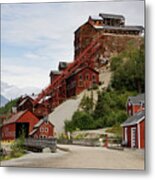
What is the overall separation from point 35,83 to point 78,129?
35 centimetres

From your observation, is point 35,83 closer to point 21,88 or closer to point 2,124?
point 21,88

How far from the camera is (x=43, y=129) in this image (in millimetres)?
2730

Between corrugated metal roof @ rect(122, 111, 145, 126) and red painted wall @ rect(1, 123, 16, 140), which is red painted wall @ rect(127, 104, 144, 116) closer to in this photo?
corrugated metal roof @ rect(122, 111, 145, 126)

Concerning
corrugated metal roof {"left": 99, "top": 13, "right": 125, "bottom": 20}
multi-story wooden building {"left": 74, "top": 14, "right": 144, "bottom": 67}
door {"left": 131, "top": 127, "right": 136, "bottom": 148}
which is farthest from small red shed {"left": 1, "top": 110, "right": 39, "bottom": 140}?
corrugated metal roof {"left": 99, "top": 13, "right": 125, "bottom": 20}

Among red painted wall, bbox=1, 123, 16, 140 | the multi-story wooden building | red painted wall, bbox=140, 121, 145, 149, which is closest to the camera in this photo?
red painted wall, bbox=140, 121, 145, 149

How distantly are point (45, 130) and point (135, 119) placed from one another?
50cm

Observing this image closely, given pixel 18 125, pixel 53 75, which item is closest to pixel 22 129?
pixel 18 125

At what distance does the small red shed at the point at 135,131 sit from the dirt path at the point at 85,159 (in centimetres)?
4

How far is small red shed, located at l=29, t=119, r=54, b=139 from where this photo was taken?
2.73 metres

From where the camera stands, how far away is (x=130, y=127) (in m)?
2.60

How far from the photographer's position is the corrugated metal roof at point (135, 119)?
2.56 m

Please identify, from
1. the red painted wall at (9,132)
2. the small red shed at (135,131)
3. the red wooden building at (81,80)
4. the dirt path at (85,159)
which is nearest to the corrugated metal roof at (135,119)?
the small red shed at (135,131)

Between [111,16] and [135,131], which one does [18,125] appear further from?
[111,16]

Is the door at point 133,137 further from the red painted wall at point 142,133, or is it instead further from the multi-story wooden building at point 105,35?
the multi-story wooden building at point 105,35
